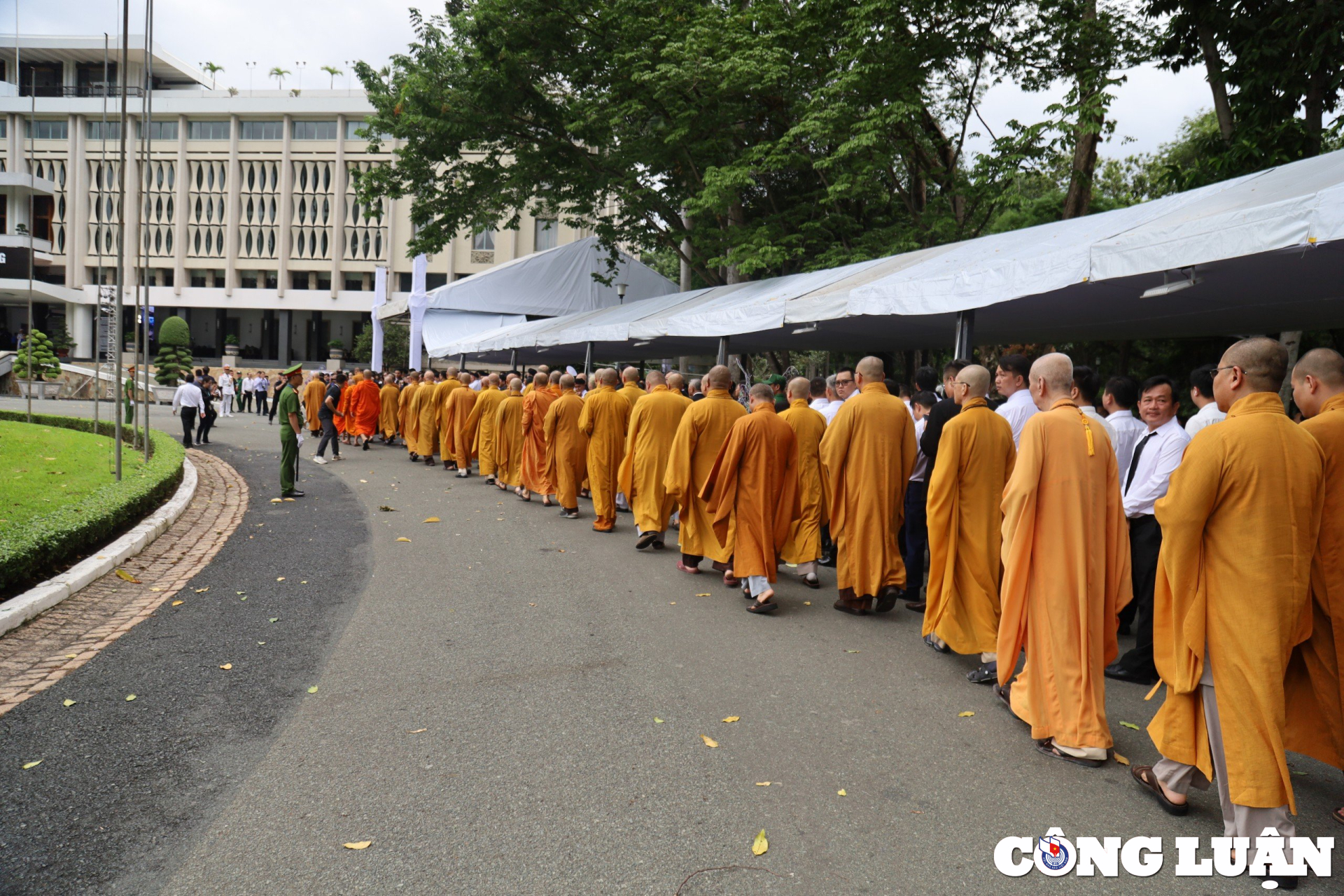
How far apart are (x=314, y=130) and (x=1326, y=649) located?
A: 208ft

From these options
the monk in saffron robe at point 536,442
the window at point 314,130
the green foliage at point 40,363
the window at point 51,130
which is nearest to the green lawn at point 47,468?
the monk in saffron robe at point 536,442

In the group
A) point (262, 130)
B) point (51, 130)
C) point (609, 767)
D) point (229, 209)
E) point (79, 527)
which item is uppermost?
point (262, 130)

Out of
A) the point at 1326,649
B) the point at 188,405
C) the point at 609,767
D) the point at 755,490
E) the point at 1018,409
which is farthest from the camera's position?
the point at 188,405

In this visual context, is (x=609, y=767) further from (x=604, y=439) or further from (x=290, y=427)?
(x=290, y=427)

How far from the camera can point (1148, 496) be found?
215 inches

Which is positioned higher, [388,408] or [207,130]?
[207,130]

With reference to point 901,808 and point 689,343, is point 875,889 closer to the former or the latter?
point 901,808

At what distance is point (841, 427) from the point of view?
6598 mm

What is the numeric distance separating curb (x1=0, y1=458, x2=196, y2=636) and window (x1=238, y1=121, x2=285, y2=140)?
55090 millimetres

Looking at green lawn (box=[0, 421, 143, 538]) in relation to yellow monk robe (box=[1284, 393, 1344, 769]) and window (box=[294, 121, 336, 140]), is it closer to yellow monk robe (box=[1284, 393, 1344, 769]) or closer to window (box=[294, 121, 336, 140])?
yellow monk robe (box=[1284, 393, 1344, 769])

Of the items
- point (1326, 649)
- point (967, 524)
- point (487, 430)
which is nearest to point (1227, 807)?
point (1326, 649)

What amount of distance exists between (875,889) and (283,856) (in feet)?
6.65

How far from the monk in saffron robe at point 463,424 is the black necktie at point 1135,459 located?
37.6ft

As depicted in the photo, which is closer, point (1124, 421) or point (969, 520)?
point (969, 520)
